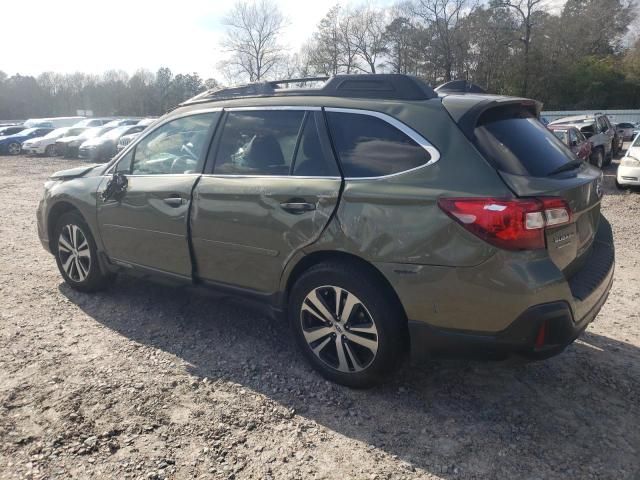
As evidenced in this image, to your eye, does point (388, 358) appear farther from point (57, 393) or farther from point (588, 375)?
point (57, 393)

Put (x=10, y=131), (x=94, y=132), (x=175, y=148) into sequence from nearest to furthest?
(x=175, y=148)
(x=94, y=132)
(x=10, y=131)

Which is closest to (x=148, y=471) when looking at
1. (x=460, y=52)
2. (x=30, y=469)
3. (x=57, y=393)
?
(x=30, y=469)

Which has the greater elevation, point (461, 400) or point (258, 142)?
point (258, 142)

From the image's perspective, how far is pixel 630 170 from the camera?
35.3 ft

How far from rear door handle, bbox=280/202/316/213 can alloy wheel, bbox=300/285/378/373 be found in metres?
0.48

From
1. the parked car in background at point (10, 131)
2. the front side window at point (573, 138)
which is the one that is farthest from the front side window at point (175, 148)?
the parked car in background at point (10, 131)

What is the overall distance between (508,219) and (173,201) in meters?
2.37

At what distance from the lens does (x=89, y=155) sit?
20.6 m

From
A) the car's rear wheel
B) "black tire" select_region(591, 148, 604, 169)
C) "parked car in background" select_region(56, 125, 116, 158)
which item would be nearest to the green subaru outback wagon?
"black tire" select_region(591, 148, 604, 169)

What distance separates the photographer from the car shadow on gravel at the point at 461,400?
8.43 ft

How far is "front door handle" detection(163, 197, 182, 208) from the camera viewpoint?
3.72 m

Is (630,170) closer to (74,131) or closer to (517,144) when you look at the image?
(517,144)

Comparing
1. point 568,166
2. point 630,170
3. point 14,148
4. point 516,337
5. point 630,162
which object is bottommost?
point 630,170

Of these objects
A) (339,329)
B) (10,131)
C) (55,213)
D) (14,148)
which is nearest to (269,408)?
(339,329)
